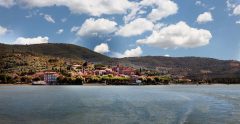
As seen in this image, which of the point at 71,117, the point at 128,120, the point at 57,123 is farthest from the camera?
the point at 71,117

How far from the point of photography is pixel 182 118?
213 ft

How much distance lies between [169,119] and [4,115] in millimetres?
27297

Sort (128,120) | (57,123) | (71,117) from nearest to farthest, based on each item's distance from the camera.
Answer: (57,123) → (128,120) → (71,117)

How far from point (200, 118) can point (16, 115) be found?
30377 mm

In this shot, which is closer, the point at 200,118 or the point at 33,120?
the point at 33,120

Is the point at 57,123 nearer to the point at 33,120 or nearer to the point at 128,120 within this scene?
the point at 33,120

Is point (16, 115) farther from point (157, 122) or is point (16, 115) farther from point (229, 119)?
point (229, 119)

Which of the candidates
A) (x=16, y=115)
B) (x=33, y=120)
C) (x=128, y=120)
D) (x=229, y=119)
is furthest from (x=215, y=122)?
(x=16, y=115)

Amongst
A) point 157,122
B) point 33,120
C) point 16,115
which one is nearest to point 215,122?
point 157,122

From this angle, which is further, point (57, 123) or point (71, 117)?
point (71, 117)

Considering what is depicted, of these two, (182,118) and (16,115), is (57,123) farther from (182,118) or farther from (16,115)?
(182,118)

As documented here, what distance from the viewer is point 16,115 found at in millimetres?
68188

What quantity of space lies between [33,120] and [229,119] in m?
29.9

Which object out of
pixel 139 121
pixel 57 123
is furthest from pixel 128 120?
pixel 57 123
